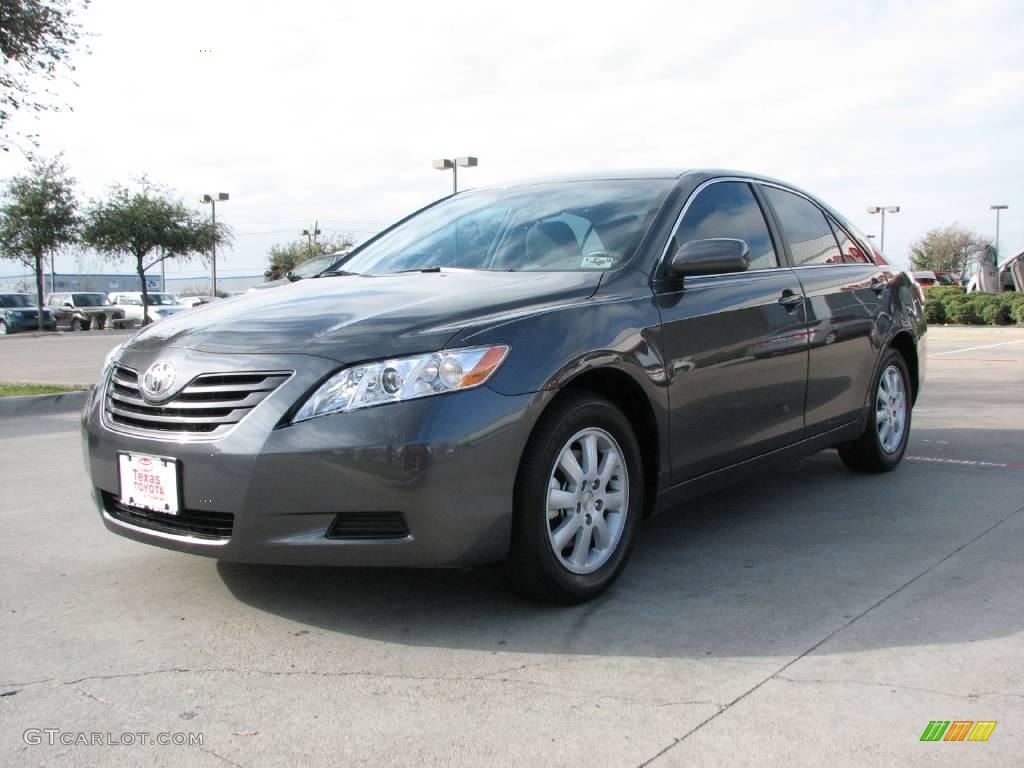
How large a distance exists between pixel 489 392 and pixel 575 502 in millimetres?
553

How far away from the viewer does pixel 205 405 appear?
325 cm

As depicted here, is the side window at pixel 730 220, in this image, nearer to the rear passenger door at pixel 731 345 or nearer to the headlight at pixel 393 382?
the rear passenger door at pixel 731 345

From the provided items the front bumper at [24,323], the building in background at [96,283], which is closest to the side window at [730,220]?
the front bumper at [24,323]

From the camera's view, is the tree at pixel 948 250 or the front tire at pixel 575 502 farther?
the tree at pixel 948 250

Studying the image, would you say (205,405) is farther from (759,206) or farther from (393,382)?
(759,206)

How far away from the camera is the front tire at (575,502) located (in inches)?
130

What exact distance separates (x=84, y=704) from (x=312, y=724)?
2.15 feet

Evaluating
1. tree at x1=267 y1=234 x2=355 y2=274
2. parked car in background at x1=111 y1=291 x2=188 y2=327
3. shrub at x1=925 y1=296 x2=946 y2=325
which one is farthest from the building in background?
shrub at x1=925 y1=296 x2=946 y2=325

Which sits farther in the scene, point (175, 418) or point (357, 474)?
point (175, 418)

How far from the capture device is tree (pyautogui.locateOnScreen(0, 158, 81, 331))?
1351 inches

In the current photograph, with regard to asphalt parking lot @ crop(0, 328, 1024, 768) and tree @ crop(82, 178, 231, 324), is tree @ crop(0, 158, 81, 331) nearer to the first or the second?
tree @ crop(82, 178, 231, 324)

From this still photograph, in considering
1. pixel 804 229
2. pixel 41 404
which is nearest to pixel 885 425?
pixel 804 229

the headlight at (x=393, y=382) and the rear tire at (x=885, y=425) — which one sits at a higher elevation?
the headlight at (x=393, y=382)

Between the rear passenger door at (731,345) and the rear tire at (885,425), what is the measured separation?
1.05m
